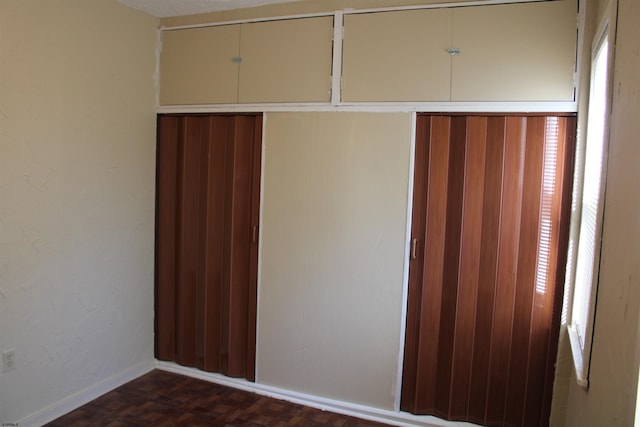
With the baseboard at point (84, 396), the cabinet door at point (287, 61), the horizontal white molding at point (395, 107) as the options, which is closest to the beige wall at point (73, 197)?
the baseboard at point (84, 396)

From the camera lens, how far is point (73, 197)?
2.69 meters

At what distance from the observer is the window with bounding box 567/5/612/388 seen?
1.81 m

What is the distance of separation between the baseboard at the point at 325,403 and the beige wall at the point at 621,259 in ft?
3.94

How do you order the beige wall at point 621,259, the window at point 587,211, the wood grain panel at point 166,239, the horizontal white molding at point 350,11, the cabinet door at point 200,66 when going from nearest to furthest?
the beige wall at point 621,259, the window at point 587,211, the horizontal white molding at point 350,11, the cabinet door at point 200,66, the wood grain panel at point 166,239

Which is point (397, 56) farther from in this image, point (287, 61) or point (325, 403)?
point (325, 403)

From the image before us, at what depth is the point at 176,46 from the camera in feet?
10.3

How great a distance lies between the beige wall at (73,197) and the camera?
2.38 meters

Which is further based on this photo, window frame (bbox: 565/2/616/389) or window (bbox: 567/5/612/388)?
window (bbox: 567/5/612/388)

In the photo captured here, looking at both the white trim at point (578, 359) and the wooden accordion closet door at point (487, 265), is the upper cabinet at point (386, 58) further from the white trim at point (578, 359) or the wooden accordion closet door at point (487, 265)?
the white trim at point (578, 359)

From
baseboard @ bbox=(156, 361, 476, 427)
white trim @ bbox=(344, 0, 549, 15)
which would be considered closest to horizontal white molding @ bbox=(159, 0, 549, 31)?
white trim @ bbox=(344, 0, 549, 15)

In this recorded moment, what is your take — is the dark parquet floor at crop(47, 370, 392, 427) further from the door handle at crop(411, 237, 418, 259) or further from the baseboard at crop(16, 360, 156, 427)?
the door handle at crop(411, 237, 418, 259)

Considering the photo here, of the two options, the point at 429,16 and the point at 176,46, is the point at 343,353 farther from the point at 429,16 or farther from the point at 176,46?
the point at 176,46

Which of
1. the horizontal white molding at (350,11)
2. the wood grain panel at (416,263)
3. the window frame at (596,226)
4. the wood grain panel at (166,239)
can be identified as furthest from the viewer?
the wood grain panel at (166,239)

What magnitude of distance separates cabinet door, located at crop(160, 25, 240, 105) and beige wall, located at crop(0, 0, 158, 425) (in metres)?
0.13
